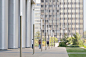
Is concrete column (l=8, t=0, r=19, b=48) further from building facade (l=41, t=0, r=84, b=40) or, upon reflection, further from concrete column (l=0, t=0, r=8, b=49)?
building facade (l=41, t=0, r=84, b=40)

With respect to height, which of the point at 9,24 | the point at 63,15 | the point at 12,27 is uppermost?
the point at 63,15

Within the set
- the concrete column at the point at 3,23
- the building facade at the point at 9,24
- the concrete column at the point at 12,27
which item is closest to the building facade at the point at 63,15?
the building facade at the point at 9,24

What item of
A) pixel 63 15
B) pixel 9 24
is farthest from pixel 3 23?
pixel 63 15

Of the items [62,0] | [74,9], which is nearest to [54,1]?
[62,0]

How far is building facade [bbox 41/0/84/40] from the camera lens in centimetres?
14162

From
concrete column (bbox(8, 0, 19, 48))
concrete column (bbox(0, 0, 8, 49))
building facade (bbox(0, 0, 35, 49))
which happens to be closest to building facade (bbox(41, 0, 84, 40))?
building facade (bbox(0, 0, 35, 49))

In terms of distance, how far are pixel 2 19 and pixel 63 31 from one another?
11579cm

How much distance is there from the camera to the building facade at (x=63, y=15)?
141625 mm

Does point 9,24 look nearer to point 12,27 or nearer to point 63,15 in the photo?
point 12,27

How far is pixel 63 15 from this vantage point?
5615 inches

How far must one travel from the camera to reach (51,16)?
465 ft

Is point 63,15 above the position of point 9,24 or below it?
above

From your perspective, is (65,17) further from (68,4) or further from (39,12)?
(39,12)

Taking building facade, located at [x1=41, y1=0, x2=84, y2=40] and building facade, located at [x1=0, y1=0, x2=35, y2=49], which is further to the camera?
building facade, located at [x1=41, y1=0, x2=84, y2=40]
